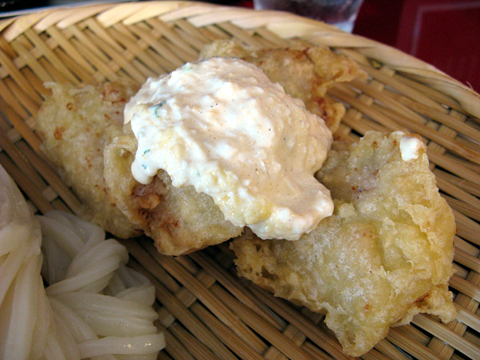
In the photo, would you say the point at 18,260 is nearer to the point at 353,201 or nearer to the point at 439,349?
the point at 353,201

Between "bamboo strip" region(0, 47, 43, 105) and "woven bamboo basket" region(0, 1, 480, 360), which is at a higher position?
"bamboo strip" region(0, 47, 43, 105)

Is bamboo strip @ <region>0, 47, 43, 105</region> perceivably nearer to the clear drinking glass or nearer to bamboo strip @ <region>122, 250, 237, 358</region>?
bamboo strip @ <region>122, 250, 237, 358</region>

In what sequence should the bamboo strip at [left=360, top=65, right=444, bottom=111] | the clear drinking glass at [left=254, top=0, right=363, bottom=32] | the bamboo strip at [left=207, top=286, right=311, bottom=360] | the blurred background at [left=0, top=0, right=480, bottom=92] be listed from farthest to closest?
the blurred background at [left=0, top=0, right=480, bottom=92], the clear drinking glass at [left=254, top=0, right=363, bottom=32], the bamboo strip at [left=360, top=65, right=444, bottom=111], the bamboo strip at [left=207, top=286, right=311, bottom=360]

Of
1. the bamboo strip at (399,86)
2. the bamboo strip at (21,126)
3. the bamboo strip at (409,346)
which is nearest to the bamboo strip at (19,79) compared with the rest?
the bamboo strip at (21,126)

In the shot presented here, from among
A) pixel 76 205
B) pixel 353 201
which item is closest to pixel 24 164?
pixel 76 205

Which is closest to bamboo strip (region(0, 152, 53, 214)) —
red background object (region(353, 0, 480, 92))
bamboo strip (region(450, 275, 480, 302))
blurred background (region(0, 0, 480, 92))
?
bamboo strip (region(450, 275, 480, 302))

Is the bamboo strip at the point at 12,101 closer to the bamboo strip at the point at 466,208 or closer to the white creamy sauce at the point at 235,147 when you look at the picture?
the white creamy sauce at the point at 235,147
